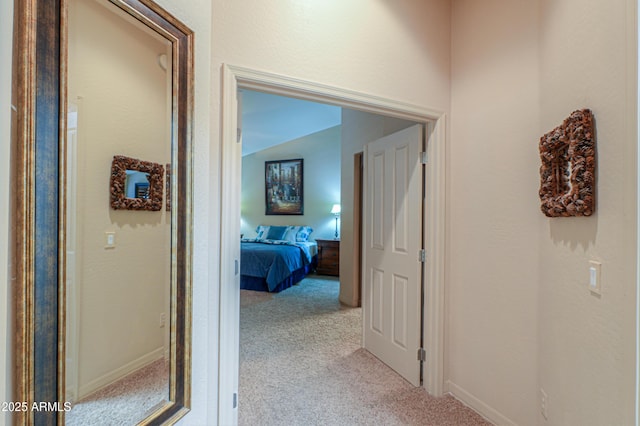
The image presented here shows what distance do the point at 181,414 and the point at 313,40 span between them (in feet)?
6.26

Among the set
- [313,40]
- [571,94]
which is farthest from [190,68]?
[571,94]

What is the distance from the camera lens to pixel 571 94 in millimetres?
1396

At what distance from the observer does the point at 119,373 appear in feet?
3.22

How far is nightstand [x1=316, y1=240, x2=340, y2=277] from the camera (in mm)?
6648

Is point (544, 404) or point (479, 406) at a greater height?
point (544, 404)

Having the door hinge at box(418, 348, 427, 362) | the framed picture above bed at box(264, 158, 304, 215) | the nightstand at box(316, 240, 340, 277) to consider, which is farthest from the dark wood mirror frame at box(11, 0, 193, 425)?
the framed picture above bed at box(264, 158, 304, 215)

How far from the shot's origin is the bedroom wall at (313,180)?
24.2ft

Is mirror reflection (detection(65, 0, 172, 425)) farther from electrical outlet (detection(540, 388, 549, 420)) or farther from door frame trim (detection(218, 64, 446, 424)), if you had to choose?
electrical outlet (detection(540, 388, 549, 420))

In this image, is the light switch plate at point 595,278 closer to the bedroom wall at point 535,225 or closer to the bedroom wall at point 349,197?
the bedroom wall at point 535,225

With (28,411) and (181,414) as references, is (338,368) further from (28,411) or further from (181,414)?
(28,411)

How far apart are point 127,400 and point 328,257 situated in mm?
5817

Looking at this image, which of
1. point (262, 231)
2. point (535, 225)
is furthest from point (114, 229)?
point (262, 231)

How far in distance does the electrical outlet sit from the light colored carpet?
1.78 meters

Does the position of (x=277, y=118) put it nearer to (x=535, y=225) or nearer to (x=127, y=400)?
(x=535, y=225)
